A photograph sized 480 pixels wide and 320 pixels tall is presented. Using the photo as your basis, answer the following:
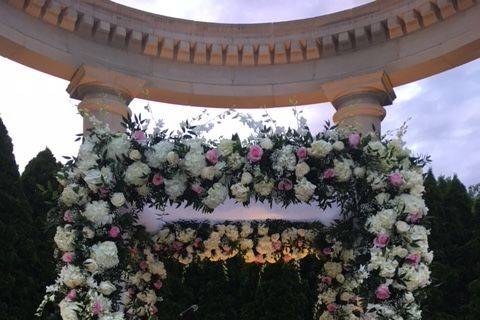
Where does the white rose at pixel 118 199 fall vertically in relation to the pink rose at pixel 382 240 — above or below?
above

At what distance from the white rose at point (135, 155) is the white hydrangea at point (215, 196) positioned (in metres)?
0.93

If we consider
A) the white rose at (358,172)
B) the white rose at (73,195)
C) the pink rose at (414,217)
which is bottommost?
the pink rose at (414,217)

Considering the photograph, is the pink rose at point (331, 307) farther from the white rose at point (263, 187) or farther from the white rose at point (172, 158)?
the white rose at point (172, 158)

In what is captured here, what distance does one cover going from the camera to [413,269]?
793 cm

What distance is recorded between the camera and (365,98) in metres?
15.9

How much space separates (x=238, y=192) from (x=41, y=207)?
655 centimetres

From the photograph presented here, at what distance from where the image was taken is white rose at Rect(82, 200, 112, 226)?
778cm

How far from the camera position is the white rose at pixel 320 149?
815cm

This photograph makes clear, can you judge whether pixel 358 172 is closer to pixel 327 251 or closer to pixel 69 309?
pixel 327 251

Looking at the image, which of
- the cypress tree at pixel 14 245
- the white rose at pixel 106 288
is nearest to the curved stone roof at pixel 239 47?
the cypress tree at pixel 14 245

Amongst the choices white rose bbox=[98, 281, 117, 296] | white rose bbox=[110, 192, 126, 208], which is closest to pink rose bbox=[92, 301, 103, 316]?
white rose bbox=[98, 281, 117, 296]

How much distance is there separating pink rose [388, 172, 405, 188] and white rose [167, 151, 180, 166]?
2563 mm

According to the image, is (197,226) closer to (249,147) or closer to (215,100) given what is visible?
(249,147)

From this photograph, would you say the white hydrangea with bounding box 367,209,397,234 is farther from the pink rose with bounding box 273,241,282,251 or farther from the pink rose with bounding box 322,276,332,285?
the pink rose with bounding box 273,241,282,251
